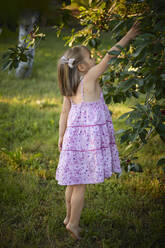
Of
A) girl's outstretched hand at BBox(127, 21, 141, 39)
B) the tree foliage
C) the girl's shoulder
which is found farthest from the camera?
the girl's shoulder

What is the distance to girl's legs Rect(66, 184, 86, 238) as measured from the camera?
6.12ft

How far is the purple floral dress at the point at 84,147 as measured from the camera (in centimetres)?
181

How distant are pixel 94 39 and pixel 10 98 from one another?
4.28m

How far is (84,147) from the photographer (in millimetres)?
1829

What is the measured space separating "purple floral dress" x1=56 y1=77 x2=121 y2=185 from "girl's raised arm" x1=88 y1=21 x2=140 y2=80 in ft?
0.80

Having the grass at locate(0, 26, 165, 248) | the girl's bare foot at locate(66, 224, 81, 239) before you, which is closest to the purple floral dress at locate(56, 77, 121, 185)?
the girl's bare foot at locate(66, 224, 81, 239)

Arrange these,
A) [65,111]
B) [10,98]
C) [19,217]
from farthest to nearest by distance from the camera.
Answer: [10,98] → [19,217] → [65,111]

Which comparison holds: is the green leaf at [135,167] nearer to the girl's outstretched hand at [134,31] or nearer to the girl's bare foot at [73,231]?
the girl's bare foot at [73,231]

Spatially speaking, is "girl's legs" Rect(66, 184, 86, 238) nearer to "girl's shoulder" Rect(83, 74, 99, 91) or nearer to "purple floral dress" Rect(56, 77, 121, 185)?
"purple floral dress" Rect(56, 77, 121, 185)

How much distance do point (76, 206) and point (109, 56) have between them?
1195 mm

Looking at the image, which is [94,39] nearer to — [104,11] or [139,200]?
[104,11]

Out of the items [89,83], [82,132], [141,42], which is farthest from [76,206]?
[141,42]

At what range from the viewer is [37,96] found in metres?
5.88

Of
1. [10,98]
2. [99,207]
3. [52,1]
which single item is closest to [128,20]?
[52,1]
